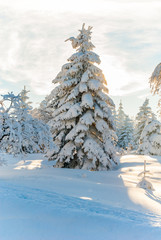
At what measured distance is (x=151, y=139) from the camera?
23.5 metres

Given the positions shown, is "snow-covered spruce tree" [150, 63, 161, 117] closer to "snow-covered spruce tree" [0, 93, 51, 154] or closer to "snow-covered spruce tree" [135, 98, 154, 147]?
"snow-covered spruce tree" [0, 93, 51, 154]

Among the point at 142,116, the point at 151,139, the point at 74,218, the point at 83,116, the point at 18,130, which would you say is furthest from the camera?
the point at 142,116

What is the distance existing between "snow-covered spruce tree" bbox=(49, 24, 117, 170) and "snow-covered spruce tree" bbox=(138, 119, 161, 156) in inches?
414

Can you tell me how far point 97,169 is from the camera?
44.1 ft

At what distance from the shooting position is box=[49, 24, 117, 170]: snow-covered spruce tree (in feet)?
43.0

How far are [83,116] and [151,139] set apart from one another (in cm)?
1343

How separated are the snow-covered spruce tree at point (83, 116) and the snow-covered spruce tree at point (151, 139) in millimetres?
10518

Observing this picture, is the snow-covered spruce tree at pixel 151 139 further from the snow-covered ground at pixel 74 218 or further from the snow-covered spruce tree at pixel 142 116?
the snow-covered ground at pixel 74 218

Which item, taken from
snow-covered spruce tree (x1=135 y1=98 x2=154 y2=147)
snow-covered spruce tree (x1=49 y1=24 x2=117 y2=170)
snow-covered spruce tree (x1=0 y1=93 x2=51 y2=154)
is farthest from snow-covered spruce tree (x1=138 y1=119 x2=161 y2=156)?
snow-covered spruce tree (x1=0 y1=93 x2=51 y2=154)

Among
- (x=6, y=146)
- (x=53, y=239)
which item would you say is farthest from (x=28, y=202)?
(x=6, y=146)

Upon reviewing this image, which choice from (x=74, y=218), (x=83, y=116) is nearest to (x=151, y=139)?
(x=83, y=116)

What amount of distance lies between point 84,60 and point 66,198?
10.8 m

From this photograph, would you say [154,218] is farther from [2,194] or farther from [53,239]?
[2,194]

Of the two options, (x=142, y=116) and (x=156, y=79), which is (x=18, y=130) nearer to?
(x=156, y=79)
